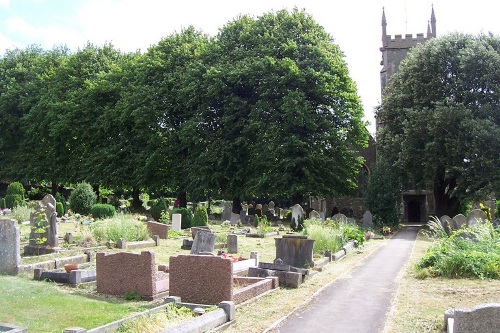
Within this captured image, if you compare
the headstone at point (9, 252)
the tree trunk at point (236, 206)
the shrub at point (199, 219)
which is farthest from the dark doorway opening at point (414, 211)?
the headstone at point (9, 252)

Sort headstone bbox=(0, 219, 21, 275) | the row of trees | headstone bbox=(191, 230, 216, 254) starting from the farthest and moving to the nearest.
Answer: the row of trees, headstone bbox=(191, 230, 216, 254), headstone bbox=(0, 219, 21, 275)

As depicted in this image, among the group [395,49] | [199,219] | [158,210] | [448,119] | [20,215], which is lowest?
[199,219]

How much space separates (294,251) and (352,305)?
386 cm

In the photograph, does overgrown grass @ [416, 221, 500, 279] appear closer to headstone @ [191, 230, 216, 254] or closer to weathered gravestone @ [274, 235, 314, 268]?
weathered gravestone @ [274, 235, 314, 268]

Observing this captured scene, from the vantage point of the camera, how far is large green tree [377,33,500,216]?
2958 cm

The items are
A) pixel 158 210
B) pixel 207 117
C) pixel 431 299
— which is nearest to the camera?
pixel 431 299

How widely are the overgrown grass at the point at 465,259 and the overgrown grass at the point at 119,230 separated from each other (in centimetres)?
905

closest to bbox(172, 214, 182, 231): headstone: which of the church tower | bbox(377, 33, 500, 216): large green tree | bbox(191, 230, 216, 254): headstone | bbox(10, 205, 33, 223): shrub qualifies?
bbox(10, 205, 33, 223): shrub

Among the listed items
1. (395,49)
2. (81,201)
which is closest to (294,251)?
(81,201)

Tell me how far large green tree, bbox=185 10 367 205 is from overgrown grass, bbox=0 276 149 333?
2006 cm

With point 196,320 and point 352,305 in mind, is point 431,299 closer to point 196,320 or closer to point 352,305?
point 352,305

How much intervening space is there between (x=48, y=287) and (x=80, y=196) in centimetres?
1734

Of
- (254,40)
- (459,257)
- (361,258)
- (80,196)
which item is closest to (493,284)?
(459,257)

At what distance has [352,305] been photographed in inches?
388
